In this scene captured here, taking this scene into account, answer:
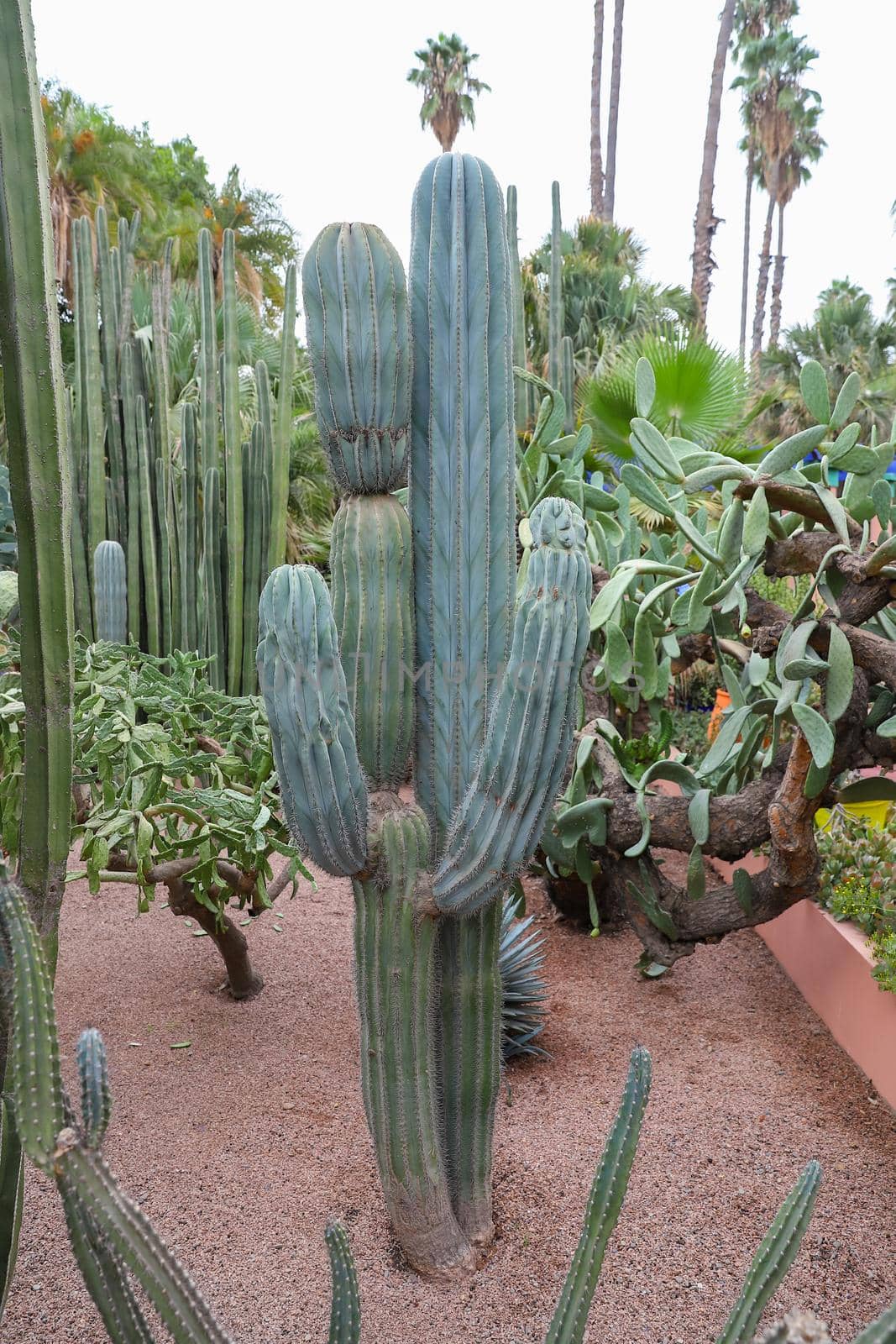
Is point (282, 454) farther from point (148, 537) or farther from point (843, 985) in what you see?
point (843, 985)

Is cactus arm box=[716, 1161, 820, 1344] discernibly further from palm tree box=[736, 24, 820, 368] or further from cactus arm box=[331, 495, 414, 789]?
palm tree box=[736, 24, 820, 368]

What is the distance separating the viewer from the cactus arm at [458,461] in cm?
229

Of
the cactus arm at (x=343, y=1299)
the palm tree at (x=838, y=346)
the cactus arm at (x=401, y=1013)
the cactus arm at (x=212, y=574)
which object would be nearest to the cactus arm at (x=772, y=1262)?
the cactus arm at (x=343, y=1299)

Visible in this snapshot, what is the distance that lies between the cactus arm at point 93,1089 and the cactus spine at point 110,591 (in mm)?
4597

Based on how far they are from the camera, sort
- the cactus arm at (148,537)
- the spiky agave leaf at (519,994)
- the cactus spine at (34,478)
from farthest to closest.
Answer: the cactus arm at (148,537) → the spiky agave leaf at (519,994) → the cactus spine at (34,478)

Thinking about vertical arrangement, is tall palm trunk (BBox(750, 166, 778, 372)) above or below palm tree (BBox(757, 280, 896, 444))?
above


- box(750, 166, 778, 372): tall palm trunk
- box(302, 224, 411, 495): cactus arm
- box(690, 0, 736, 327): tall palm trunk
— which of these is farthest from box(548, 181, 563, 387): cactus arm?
box(750, 166, 778, 372): tall palm trunk

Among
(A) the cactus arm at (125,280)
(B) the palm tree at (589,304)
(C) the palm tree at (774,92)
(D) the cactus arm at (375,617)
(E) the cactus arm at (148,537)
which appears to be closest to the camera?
(D) the cactus arm at (375,617)

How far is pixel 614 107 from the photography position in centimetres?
2188

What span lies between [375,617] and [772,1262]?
1.39 meters

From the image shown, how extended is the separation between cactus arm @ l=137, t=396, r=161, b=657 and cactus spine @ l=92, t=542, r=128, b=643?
495mm

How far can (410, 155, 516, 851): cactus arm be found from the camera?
2289 millimetres

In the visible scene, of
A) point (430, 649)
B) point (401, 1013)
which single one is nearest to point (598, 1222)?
point (401, 1013)

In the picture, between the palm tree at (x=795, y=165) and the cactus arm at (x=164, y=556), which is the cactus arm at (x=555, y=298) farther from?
the palm tree at (x=795, y=165)
